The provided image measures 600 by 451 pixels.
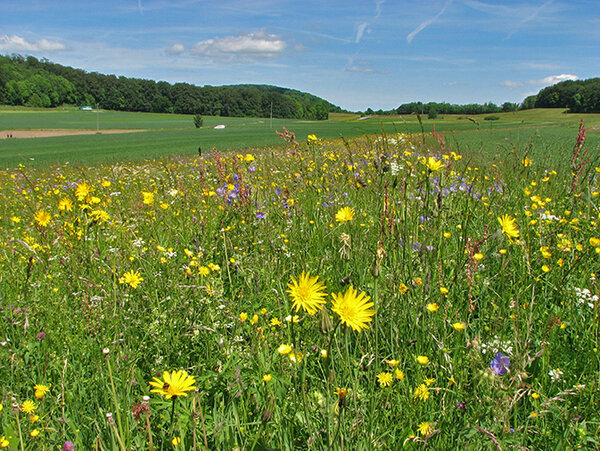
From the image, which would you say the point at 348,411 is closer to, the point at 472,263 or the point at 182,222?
the point at 472,263

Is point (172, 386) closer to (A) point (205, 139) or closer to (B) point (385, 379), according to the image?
(B) point (385, 379)

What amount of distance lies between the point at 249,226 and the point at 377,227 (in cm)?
90

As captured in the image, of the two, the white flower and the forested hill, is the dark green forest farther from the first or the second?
the white flower

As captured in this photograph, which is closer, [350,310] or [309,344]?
[350,310]

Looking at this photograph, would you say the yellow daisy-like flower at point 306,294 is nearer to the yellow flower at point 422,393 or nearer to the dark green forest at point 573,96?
the yellow flower at point 422,393

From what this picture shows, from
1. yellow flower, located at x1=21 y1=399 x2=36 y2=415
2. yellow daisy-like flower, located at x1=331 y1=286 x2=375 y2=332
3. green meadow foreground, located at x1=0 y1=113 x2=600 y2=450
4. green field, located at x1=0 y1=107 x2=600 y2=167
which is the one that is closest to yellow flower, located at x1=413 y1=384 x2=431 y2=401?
green meadow foreground, located at x1=0 y1=113 x2=600 y2=450

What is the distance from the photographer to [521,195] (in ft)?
11.8

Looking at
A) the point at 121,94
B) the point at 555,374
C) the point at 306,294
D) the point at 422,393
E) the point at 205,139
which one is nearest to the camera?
the point at 306,294

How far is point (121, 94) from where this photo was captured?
84125 millimetres

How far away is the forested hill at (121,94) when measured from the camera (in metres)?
77.3

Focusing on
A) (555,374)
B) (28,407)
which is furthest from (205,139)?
(555,374)

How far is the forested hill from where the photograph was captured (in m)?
77.3

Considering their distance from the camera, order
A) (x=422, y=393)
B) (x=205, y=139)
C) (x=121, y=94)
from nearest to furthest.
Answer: (x=422, y=393) < (x=205, y=139) < (x=121, y=94)

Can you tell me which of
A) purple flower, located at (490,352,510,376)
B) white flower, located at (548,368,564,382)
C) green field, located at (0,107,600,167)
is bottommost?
white flower, located at (548,368,564,382)
